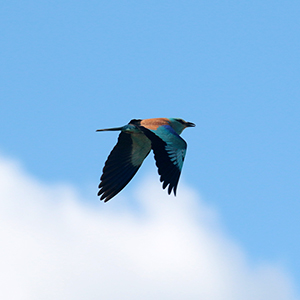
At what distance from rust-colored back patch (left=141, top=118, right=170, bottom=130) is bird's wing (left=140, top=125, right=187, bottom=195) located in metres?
0.62

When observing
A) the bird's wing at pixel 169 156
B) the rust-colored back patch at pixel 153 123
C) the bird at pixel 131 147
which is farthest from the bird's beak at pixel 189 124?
the bird's wing at pixel 169 156

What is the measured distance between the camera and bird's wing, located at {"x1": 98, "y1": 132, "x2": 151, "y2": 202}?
18125 mm

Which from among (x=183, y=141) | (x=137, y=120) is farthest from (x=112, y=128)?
(x=183, y=141)

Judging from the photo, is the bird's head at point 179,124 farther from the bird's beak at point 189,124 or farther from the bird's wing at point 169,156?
the bird's wing at point 169,156

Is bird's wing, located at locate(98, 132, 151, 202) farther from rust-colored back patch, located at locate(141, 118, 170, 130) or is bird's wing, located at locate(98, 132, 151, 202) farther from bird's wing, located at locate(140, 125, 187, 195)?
bird's wing, located at locate(140, 125, 187, 195)

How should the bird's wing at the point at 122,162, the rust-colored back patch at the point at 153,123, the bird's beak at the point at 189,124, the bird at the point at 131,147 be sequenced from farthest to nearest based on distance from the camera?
the bird's beak at the point at 189,124, the bird's wing at the point at 122,162, the rust-colored back patch at the point at 153,123, the bird at the point at 131,147

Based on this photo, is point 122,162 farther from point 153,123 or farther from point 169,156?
point 169,156

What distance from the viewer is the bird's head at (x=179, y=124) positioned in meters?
18.2

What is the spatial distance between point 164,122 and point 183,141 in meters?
1.46

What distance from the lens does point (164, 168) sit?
15.7m

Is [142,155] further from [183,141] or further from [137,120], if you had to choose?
[183,141]

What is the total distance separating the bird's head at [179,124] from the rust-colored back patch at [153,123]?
0.33 meters

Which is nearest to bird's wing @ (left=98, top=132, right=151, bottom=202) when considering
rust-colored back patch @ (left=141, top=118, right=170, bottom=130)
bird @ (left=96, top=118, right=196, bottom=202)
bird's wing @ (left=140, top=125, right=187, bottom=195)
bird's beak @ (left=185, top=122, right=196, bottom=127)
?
bird @ (left=96, top=118, right=196, bottom=202)

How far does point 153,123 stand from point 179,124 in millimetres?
1253
